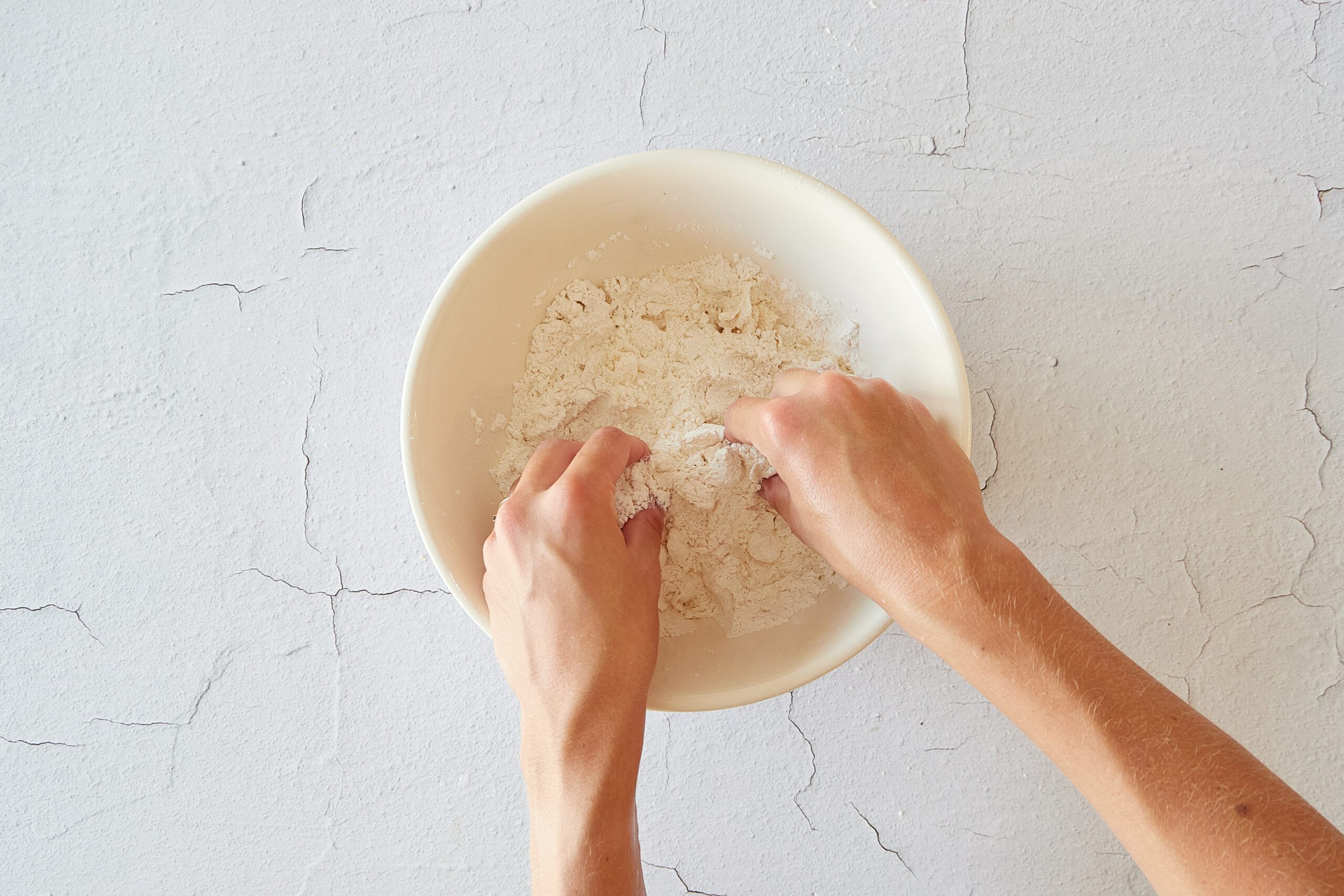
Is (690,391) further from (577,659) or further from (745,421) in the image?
(577,659)

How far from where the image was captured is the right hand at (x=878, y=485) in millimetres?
648

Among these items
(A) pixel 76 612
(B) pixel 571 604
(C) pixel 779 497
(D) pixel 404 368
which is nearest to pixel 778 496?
(C) pixel 779 497

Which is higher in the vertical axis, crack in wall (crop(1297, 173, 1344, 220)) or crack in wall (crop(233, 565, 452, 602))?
crack in wall (crop(1297, 173, 1344, 220))

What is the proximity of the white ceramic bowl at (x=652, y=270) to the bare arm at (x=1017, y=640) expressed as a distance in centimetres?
7

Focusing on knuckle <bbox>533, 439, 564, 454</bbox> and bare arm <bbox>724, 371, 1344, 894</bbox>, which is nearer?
bare arm <bbox>724, 371, 1344, 894</bbox>

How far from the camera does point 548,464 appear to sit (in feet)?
2.44

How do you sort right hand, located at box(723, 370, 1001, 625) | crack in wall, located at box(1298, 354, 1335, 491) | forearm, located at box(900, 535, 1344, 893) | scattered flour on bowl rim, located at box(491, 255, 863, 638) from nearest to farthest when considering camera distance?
forearm, located at box(900, 535, 1344, 893)
right hand, located at box(723, 370, 1001, 625)
scattered flour on bowl rim, located at box(491, 255, 863, 638)
crack in wall, located at box(1298, 354, 1335, 491)

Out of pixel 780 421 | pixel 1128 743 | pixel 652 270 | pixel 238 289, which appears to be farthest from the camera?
pixel 238 289

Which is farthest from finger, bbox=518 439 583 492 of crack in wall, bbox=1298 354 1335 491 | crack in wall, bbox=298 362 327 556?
crack in wall, bbox=1298 354 1335 491

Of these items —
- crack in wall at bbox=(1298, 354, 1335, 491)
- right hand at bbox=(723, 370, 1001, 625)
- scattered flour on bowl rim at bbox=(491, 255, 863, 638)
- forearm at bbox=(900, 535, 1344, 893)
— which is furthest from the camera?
crack in wall at bbox=(1298, 354, 1335, 491)

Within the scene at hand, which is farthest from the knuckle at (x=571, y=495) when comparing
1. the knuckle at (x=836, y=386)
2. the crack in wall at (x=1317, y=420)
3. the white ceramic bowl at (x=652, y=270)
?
the crack in wall at (x=1317, y=420)

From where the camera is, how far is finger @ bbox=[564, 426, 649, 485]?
0.70m

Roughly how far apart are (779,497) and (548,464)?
219 millimetres

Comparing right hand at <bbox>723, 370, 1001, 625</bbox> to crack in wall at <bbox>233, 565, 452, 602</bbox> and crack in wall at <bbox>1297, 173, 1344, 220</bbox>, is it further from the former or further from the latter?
crack in wall at <bbox>1297, 173, 1344, 220</bbox>
